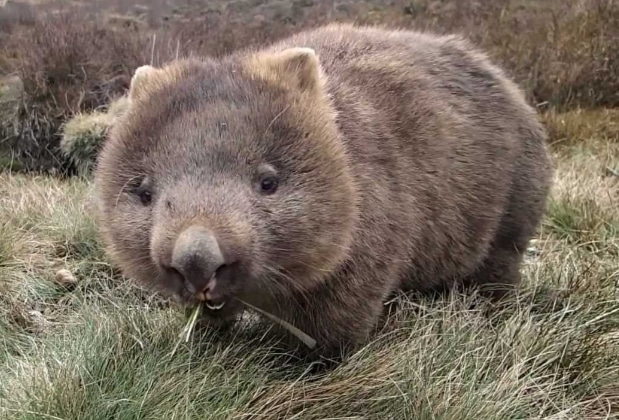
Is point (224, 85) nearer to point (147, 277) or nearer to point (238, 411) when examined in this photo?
point (147, 277)

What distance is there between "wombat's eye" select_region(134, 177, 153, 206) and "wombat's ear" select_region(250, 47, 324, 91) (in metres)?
0.59

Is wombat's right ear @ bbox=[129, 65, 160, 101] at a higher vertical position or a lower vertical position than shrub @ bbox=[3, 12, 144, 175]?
higher

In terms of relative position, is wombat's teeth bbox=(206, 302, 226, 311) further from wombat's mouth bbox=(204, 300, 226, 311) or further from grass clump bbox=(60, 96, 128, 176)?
grass clump bbox=(60, 96, 128, 176)

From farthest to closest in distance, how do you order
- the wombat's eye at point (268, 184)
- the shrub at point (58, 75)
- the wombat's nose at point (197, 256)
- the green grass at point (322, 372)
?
the shrub at point (58, 75)
the green grass at point (322, 372)
the wombat's eye at point (268, 184)
the wombat's nose at point (197, 256)

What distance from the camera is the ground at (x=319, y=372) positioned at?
290cm

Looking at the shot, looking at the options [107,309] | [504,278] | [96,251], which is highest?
[504,278]

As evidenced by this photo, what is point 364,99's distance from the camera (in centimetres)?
339

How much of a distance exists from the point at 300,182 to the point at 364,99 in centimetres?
79

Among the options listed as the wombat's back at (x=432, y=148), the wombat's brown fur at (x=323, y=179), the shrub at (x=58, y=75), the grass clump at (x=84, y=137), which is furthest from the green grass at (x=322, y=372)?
the shrub at (x=58, y=75)

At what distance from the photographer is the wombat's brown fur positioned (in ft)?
8.38

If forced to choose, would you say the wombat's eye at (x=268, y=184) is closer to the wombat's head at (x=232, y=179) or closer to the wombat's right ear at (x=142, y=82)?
the wombat's head at (x=232, y=179)

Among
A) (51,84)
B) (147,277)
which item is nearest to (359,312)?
(147,277)

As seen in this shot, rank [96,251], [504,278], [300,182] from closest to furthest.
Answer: [300,182], [504,278], [96,251]

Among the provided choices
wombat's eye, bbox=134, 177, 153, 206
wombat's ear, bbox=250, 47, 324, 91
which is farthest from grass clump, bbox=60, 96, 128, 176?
wombat's eye, bbox=134, 177, 153, 206
